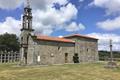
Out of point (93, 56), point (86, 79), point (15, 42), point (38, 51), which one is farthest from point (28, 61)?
point (15, 42)

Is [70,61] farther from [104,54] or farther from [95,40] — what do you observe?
[104,54]

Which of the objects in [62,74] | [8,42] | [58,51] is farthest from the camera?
[8,42]

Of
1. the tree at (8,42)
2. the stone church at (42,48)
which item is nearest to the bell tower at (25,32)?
the stone church at (42,48)

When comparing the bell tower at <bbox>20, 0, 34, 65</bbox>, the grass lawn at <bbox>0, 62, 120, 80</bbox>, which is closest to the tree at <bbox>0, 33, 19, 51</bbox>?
the bell tower at <bbox>20, 0, 34, 65</bbox>

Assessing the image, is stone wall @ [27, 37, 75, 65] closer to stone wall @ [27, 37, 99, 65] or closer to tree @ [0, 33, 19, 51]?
stone wall @ [27, 37, 99, 65]

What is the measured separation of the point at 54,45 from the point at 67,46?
11.2ft

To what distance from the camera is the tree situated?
214 feet

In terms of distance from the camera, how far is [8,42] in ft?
220

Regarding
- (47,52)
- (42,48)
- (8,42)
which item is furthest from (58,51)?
(8,42)

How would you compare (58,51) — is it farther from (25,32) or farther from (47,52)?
(25,32)

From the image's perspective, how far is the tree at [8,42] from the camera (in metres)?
65.4

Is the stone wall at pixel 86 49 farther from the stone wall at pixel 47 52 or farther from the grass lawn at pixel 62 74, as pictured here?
the grass lawn at pixel 62 74

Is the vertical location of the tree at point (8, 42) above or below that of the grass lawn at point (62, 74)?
above

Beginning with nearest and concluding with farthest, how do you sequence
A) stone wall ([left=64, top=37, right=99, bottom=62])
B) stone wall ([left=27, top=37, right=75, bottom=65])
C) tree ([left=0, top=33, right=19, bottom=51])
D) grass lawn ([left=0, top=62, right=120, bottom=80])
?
grass lawn ([left=0, top=62, right=120, bottom=80]) → stone wall ([left=27, top=37, right=75, bottom=65]) → stone wall ([left=64, top=37, right=99, bottom=62]) → tree ([left=0, top=33, right=19, bottom=51])
